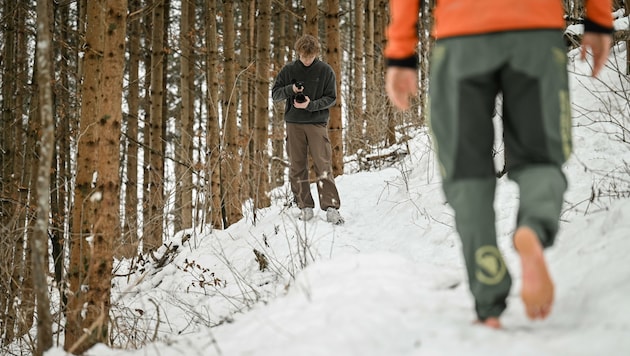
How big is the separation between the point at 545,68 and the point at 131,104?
391 inches

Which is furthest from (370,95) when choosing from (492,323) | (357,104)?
(492,323)

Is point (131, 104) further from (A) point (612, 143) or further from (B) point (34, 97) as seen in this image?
(A) point (612, 143)

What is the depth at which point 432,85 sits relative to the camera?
1788mm

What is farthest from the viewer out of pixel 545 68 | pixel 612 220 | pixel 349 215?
pixel 349 215

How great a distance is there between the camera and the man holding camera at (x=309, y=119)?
5.48 m

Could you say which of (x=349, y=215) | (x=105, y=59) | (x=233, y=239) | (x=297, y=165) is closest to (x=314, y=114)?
(x=297, y=165)

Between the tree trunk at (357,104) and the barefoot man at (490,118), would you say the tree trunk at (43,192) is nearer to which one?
the barefoot man at (490,118)

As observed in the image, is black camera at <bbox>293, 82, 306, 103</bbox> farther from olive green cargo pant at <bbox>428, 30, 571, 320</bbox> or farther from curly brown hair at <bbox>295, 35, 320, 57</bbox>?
olive green cargo pant at <bbox>428, 30, 571, 320</bbox>

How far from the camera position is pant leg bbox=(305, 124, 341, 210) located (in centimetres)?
551

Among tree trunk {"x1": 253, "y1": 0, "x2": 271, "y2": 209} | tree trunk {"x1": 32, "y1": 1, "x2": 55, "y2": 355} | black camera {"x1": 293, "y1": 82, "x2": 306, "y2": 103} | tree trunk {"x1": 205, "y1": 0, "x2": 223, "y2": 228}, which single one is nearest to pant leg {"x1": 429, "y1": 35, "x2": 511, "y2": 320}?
tree trunk {"x1": 32, "y1": 1, "x2": 55, "y2": 355}

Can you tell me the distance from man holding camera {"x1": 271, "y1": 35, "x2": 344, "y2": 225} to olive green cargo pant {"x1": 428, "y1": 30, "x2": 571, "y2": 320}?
3.76 m

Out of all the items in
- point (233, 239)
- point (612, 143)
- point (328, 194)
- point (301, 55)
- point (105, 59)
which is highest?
point (301, 55)

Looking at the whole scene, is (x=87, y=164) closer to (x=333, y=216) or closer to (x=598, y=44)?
(x=333, y=216)

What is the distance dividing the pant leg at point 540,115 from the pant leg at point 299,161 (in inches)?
154
